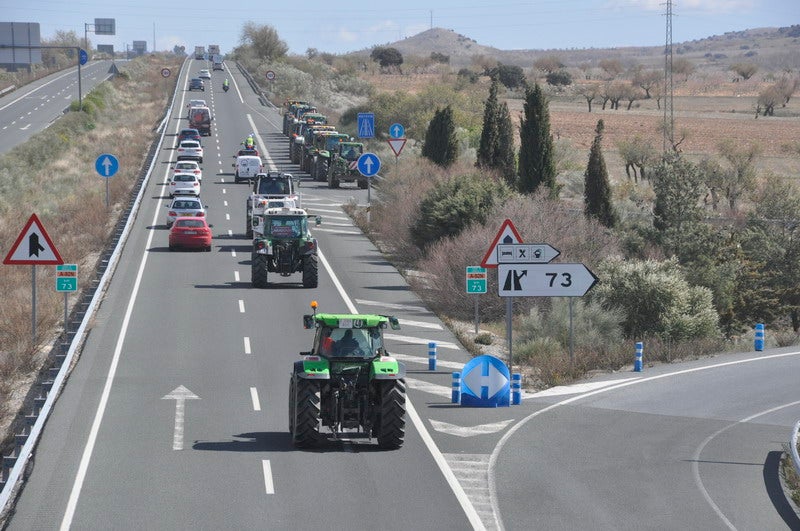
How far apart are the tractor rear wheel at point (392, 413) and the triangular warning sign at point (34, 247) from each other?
9.28 metres

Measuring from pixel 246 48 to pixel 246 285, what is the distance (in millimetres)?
159221

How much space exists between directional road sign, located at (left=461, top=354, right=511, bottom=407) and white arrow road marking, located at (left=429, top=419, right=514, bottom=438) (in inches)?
47.9

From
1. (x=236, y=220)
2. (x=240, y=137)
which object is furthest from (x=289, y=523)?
(x=240, y=137)

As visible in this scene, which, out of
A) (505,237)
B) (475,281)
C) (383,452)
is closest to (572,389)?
(505,237)

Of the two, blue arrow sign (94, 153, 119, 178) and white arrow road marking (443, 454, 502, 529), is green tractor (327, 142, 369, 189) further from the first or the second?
white arrow road marking (443, 454, 502, 529)

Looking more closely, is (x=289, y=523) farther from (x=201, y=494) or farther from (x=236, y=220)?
(x=236, y=220)

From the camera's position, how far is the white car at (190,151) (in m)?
67.6

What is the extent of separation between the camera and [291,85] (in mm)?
131000

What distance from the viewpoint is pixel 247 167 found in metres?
63.1

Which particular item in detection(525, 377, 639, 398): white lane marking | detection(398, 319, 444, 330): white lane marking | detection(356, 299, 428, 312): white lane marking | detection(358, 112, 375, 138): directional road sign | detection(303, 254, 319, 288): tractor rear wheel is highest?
detection(358, 112, 375, 138): directional road sign

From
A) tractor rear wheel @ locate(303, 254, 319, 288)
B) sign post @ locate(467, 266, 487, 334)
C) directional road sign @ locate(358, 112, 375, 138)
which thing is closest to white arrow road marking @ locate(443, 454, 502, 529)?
sign post @ locate(467, 266, 487, 334)

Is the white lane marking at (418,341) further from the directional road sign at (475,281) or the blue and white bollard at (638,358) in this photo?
the blue and white bollard at (638,358)

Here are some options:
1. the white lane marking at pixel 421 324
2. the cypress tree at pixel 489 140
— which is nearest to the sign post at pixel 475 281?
the white lane marking at pixel 421 324

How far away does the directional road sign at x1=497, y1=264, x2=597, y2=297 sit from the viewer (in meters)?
23.4
